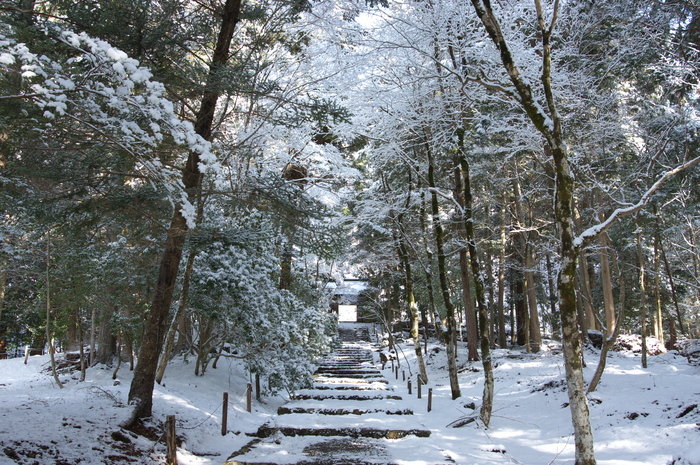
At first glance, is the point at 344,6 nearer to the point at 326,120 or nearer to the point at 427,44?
the point at 427,44

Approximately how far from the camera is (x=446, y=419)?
9148mm

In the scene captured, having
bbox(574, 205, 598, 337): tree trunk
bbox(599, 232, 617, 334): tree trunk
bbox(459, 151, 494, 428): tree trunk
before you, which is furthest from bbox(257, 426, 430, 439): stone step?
bbox(599, 232, 617, 334): tree trunk

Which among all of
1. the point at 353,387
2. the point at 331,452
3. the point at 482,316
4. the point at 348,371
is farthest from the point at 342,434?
the point at 348,371

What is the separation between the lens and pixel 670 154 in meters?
10.4

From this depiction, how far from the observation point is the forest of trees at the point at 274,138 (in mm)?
4949

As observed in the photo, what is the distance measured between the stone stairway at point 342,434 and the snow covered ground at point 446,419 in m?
0.35

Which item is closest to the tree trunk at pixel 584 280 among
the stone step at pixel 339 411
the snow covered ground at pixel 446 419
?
the snow covered ground at pixel 446 419

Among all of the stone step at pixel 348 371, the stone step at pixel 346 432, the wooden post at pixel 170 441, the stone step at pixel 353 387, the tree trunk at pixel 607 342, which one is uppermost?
the tree trunk at pixel 607 342

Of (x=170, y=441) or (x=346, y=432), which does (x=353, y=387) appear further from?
(x=170, y=441)

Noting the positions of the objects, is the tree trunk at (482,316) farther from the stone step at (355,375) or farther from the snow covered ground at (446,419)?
the stone step at (355,375)

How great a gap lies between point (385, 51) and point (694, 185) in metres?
8.90

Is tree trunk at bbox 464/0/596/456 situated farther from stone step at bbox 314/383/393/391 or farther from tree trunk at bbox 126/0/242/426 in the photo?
stone step at bbox 314/383/393/391

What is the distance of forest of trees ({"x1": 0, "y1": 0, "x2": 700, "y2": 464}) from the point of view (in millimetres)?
4949

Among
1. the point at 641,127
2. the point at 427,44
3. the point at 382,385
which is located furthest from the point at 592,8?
the point at 382,385
